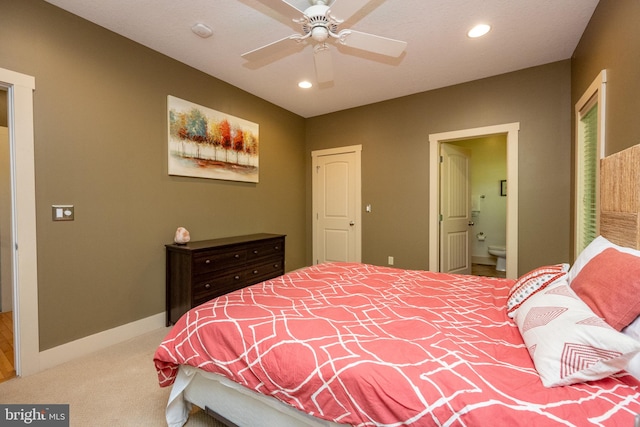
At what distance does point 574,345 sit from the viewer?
941 millimetres

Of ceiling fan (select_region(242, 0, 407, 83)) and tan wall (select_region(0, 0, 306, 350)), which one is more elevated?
ceiling fan (select_region(242, 0, 407, 83))

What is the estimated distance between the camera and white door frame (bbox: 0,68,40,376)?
2.01 meters

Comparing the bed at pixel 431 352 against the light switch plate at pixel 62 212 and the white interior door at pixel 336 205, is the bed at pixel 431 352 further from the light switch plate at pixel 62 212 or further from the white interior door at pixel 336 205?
the white interior door at pixel 336 205

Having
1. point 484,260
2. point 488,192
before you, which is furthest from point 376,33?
point 484,260

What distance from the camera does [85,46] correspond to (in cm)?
236

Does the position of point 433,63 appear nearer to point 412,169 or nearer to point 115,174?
point 412,169

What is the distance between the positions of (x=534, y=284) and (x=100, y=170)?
3243 millimetres

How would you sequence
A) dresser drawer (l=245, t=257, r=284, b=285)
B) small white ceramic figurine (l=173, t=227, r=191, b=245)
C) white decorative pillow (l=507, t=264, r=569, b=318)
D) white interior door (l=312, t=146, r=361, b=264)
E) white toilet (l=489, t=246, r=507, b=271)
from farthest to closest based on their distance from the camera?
white toilet (l=489, t=246, r=507, b=271) < white interior door (l=312, t=146, r=361, b=264) < dresser drawer (l=245, t=257, r=284, b=285) < small white ceramic figurine (l=173, t=227, r=191, b=245) < white decorative pillow (l=507, t=264, r=569, b=318)

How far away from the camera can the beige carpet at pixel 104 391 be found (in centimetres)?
163

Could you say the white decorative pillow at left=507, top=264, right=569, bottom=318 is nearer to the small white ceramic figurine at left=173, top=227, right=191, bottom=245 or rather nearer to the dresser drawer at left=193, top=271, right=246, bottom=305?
the dresser drawer at left=193, top=271, right=246, bottom=305

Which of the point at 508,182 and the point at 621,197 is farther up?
the point at 508,182

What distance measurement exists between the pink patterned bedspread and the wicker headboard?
736mm

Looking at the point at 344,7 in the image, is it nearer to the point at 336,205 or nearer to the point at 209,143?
the point at 209,143

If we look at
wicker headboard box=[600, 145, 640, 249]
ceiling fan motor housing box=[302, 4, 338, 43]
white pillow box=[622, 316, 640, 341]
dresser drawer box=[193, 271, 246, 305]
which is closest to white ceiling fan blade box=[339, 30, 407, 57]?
ceiling fan motor housing box=[302, 4, 338, 43]
